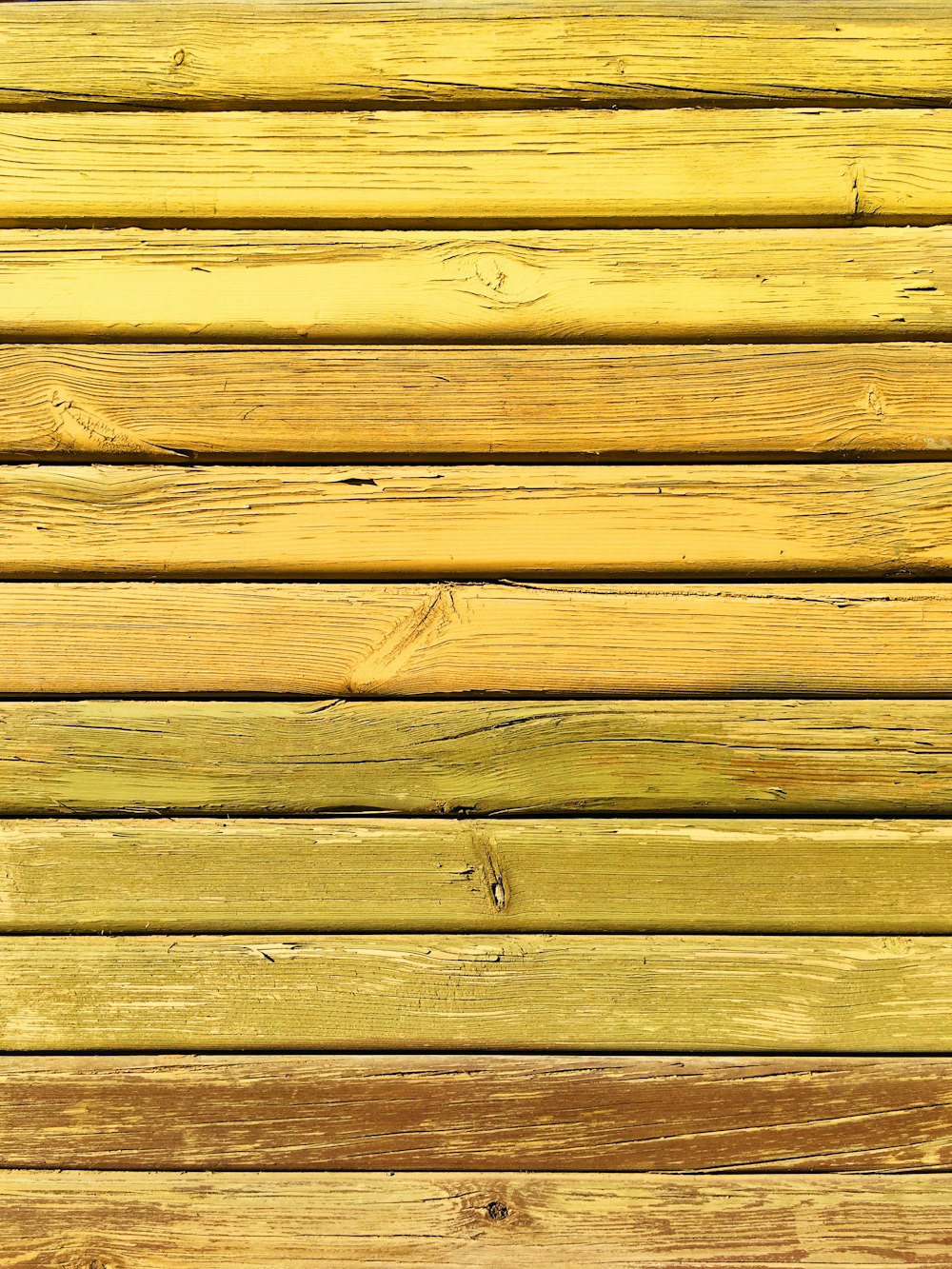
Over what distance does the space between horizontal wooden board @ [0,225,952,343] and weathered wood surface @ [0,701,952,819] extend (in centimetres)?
64

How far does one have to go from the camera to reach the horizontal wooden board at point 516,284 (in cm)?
125

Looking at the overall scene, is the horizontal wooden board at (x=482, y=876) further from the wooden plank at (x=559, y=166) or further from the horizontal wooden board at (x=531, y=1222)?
the wooden plank at (x=559, y=166)

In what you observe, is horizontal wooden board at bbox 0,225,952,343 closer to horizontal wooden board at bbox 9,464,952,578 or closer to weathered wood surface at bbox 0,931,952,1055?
horizontal wooden board at bbox 9,464,952,578

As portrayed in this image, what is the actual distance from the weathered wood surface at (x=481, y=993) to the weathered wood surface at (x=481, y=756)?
23 cm

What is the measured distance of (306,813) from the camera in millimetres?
1246

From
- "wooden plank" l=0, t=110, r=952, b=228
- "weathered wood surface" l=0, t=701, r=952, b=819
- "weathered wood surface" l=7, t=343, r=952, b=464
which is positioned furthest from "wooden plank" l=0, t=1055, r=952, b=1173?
"wooden plank" l=0, t=110, r=952, b=228

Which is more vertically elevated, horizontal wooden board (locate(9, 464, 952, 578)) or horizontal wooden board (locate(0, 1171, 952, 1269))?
horizontal wooden board (locate(9, 464, 952, 578))

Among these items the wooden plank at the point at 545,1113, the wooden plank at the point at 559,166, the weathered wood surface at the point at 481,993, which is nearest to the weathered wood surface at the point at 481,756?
the weathered wood surface at the point at 481,993

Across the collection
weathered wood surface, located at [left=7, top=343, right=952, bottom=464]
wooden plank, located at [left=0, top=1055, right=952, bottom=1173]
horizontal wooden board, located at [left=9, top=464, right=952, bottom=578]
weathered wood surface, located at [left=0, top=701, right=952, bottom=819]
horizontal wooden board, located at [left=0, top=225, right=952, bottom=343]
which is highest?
horizontal wooden board, located at [left=0, top=225, right=952, bottom=343]

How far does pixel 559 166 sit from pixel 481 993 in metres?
1.38

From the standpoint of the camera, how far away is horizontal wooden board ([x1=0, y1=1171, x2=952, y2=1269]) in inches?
47.4

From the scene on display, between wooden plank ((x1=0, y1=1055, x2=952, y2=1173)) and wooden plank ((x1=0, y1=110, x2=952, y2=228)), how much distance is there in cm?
142

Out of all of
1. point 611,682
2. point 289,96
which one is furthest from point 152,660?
point 289,96

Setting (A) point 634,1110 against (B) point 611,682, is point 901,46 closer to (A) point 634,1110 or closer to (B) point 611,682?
(B) point 611,682
